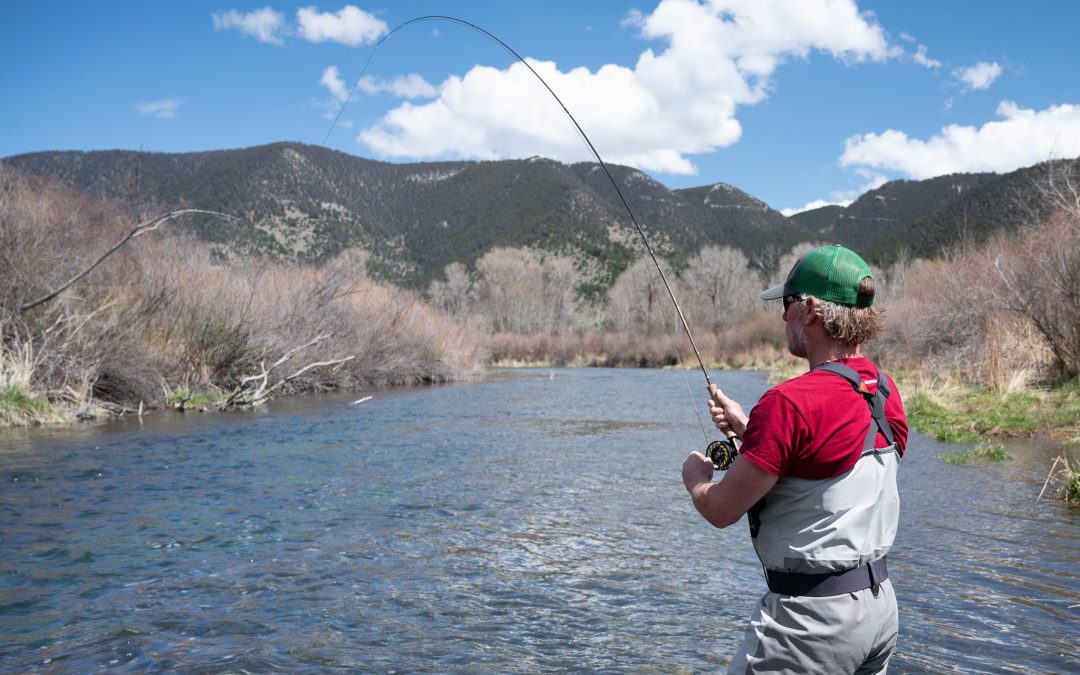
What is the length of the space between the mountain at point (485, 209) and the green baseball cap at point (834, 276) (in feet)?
257

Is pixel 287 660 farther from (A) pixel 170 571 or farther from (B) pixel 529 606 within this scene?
(A) pixel 170 571

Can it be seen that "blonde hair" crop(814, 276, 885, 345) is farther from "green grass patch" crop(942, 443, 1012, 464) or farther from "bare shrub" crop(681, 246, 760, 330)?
"bare shrub" crop(681, 246, 760, 330)

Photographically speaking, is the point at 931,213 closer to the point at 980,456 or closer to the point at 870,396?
the point at 980,456

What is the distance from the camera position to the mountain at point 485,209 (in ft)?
306

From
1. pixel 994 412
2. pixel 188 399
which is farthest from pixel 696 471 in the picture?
pixel 188 399

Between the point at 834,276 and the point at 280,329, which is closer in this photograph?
the point at 834,276

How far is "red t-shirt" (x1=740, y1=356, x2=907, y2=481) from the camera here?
89.8 inches

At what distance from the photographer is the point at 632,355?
62438mm

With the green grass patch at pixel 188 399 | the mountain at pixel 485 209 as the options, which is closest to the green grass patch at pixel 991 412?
the green grass patch at pixel 188 399

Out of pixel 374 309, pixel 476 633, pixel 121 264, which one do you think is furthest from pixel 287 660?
pixel 374 309

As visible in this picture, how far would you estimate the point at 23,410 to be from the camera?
1513cm

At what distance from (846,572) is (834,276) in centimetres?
90

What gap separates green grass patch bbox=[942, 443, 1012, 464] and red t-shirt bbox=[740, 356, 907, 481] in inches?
413

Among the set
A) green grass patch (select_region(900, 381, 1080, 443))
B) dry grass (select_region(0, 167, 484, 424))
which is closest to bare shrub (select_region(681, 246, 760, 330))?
dry grass (select_region(0, 167, 484, 424))
